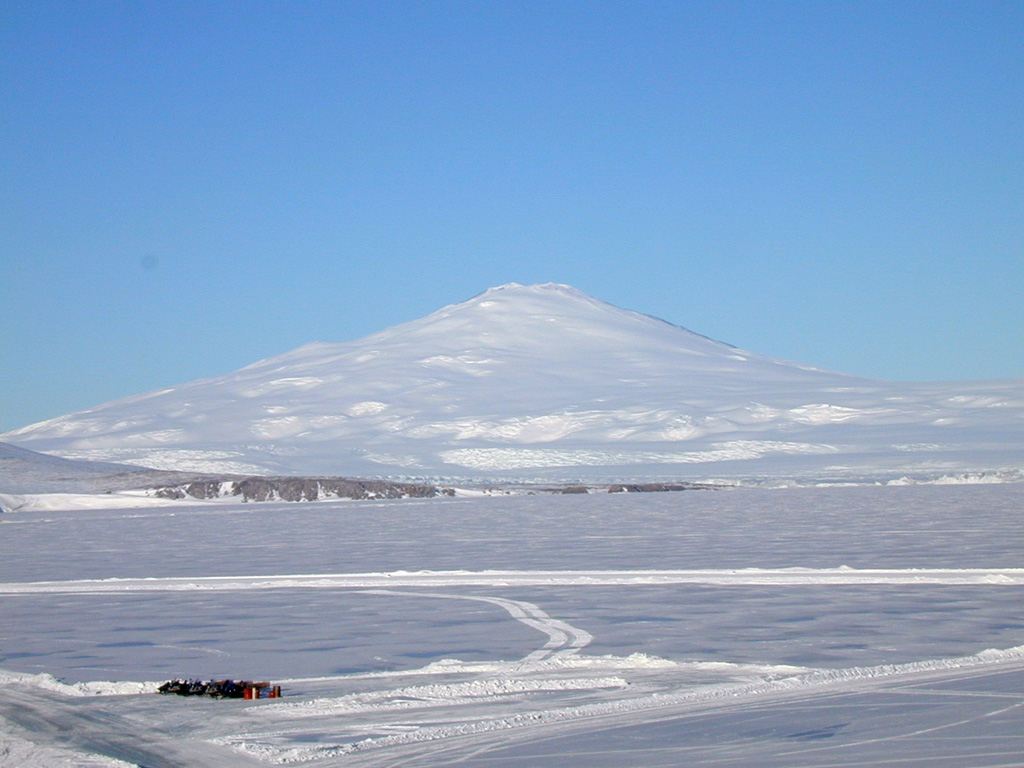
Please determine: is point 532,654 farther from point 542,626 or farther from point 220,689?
point 220,689

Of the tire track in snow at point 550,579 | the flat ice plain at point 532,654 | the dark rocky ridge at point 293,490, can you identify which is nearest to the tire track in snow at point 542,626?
the flat ice plain at point 532,654

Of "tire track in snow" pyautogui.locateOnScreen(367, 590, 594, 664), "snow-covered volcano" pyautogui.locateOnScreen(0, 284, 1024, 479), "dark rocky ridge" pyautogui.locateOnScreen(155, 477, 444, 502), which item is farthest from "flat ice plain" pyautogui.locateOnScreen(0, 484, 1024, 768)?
"snow-covered volcano" pyautogui.locateOnScreen(0, 284, 1024, 479)

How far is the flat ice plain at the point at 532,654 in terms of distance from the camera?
6.42 metres

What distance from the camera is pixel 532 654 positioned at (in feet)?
29.8

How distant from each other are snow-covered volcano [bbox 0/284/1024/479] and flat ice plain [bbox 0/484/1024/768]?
54629 millimetres

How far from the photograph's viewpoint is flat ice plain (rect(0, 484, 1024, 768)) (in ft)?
21.1

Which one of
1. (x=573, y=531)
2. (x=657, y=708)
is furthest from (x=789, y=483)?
(x=657, y=708)

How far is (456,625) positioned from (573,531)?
12909 millimetres

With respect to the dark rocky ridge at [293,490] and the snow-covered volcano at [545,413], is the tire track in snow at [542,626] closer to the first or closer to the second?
the dark rocky ridge at [293,490]

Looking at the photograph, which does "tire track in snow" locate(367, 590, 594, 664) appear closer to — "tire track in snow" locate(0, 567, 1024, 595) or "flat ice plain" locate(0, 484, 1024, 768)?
"flat ice plain" locate(0, 484, 1024, 768)

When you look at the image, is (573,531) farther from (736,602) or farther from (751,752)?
(751,752)

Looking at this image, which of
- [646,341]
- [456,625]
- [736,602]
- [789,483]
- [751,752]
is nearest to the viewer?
[751,752]

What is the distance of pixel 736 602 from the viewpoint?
38.8ft

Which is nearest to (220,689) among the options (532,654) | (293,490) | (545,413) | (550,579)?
(532,654)
